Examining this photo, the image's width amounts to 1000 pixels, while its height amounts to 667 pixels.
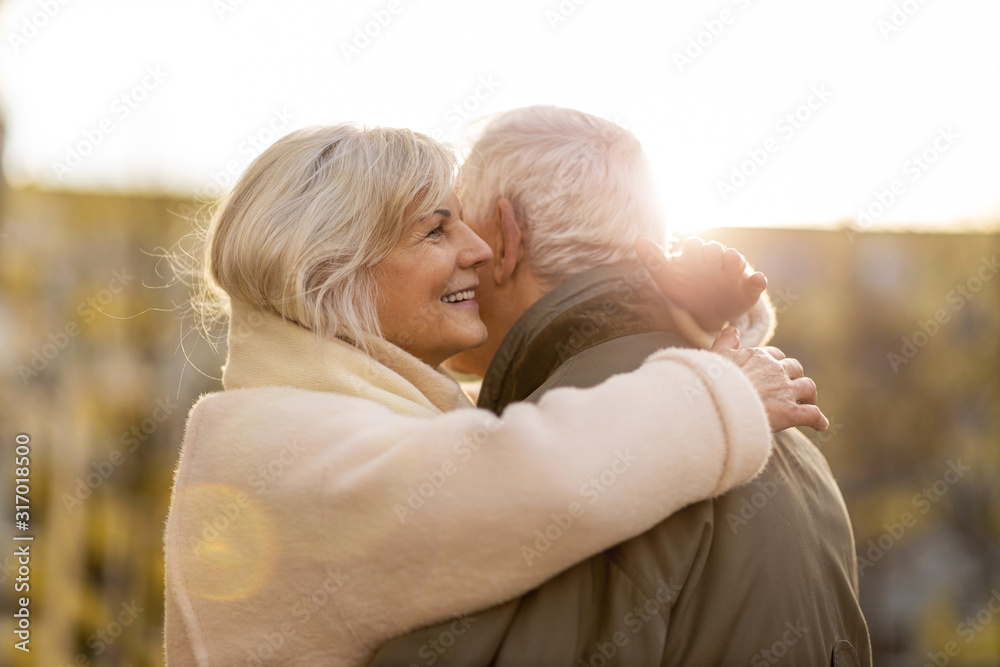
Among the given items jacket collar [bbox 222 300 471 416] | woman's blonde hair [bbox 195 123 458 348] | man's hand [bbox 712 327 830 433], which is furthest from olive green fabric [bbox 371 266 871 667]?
woman's blonde hair [bbox 195 123 458 348]

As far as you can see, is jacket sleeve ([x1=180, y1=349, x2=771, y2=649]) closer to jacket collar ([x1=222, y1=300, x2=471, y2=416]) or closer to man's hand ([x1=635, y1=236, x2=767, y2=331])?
jacket collar ([x1=222, y1=300, x2=471, y2=416])

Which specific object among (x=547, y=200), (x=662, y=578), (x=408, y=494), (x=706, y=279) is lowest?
(x=662, y=578)

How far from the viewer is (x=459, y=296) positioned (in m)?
2.22

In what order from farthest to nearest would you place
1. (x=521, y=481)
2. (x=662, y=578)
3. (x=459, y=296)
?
(x=459, y=296) → (x=662, y=578) → (x=521, y=481)

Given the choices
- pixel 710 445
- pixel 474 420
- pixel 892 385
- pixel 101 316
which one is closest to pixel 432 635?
pixel 474 420

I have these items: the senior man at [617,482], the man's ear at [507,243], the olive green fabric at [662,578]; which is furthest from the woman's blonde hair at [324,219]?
the olive green fabric at [662,578]

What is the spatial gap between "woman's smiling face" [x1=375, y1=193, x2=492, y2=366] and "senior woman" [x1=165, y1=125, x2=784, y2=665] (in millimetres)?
77

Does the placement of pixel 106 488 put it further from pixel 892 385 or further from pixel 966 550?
pixel 966 550

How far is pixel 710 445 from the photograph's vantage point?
4.64 ft

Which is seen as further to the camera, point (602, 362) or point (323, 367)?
point (602, 362)

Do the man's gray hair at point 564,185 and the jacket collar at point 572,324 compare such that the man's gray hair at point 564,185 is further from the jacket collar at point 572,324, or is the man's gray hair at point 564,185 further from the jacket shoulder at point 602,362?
the jacket shoulder at point 602,362

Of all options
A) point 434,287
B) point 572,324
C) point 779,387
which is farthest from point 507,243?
point 779,387

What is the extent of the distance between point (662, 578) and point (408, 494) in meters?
0.55

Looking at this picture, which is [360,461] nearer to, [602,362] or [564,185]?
[602,362]
